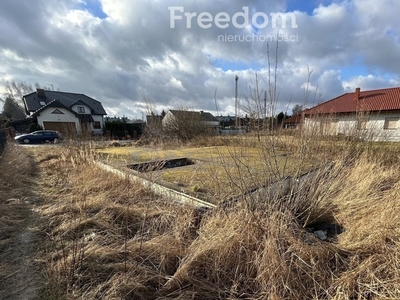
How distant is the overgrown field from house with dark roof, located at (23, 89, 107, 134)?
20333 mm

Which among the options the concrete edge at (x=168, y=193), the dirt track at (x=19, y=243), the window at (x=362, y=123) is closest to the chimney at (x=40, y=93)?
the dirt track at (x=19, y=243)

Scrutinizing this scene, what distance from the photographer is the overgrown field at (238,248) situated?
1746 millimetres

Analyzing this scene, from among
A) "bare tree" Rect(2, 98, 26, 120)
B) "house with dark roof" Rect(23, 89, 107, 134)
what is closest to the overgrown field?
"house with dark roof" Rect(23, 89, 107, 134)

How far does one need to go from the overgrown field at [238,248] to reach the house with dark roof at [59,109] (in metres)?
20.3

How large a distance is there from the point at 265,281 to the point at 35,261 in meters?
2.44

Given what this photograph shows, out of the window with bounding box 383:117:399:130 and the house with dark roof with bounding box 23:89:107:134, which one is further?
the house with dark roof with bounding box 23:89:107:134

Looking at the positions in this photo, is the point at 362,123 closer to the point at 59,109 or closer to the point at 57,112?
the point at 57,112

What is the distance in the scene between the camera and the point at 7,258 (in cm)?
225

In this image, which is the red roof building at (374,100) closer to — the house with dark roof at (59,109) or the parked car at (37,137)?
the house with dark roof at (59,109)

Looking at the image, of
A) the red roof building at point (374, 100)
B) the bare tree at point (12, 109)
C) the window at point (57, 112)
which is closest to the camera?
the red roof building at point (374, 100)

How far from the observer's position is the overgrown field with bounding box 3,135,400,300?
68.7 inches

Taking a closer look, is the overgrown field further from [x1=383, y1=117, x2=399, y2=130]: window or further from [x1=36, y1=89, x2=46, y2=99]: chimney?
[x1=36, y1=89, x2=46, y2=99]: chimney

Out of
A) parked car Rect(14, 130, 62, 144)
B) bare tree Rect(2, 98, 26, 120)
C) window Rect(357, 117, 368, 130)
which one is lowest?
parked car Rect(14, 130, 62, 144)

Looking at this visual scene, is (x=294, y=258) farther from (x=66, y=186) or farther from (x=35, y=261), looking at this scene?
(x=66, y=186)
